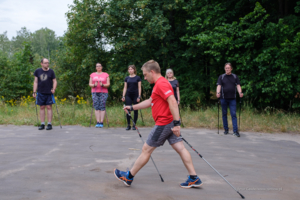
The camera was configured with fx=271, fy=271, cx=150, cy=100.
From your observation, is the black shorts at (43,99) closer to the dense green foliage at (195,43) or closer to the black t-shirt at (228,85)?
the black t-shirt at (228,85)

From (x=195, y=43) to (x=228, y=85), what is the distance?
21.7 ft

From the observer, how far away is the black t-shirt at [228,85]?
7.80 metres

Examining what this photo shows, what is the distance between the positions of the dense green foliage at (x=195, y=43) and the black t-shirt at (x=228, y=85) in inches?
153

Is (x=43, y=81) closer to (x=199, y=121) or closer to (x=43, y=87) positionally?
(x=43, y=87)

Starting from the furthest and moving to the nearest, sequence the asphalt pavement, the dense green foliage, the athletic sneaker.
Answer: the dense green foliage, the athletic sneaker, the asphalt pavement

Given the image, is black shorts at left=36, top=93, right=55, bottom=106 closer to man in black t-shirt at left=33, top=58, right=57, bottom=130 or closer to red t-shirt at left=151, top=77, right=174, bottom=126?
man in black t-shirt at left=33, top=58, right=57, bottom=130

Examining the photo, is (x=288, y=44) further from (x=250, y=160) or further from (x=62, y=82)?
(x=62, y=82)

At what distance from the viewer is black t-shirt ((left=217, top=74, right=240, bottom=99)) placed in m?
7.80

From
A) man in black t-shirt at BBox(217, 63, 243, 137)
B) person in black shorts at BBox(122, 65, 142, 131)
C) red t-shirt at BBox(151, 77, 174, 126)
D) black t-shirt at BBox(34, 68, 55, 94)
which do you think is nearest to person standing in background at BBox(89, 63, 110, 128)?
person in black shorts at BBox(122, 65, 142, 131)

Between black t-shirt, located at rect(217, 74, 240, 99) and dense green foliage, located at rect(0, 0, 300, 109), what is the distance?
12.7ft

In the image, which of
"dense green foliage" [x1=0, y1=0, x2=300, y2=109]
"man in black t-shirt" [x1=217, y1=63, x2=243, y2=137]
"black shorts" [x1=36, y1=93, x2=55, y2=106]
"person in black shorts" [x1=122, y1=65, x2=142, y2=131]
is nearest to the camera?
"man in black t-shirt" [x1=217, y1=63, x2=243, y2=137]

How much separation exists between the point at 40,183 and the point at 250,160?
145 inches

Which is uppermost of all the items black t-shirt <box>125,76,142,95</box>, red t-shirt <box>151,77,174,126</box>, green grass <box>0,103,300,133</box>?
black t-shirt <box>125,76,142,95</box>

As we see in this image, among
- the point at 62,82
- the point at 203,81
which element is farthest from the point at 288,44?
the point at 62,82
